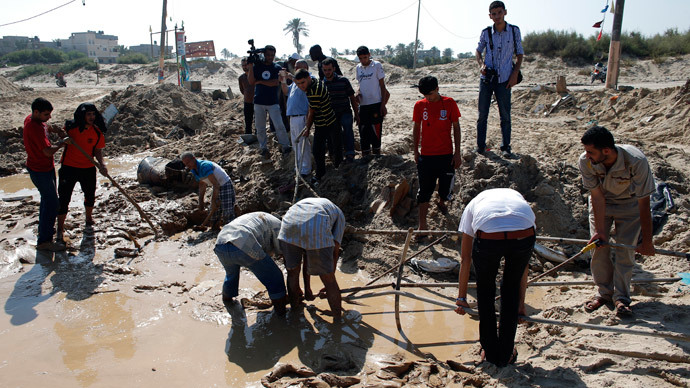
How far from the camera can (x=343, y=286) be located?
17.0 ft

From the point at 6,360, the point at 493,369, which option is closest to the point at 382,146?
the point at 493,369

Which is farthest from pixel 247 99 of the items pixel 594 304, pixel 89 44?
pixel 89 44

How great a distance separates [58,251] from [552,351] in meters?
5.78

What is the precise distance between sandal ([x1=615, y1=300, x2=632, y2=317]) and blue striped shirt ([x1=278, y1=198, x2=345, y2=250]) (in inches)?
95.6

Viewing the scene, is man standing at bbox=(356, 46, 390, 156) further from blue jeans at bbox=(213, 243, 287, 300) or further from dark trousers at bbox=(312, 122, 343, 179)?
blue jeans at bbox=(213, 243, 287, 300)

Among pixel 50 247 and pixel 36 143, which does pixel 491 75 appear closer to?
pixel 36 143

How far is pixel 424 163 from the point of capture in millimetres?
5328

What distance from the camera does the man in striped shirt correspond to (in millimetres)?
6180

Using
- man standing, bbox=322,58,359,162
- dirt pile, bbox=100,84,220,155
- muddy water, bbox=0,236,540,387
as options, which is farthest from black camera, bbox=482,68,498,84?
dirt pile, bbox=100,84,220,155

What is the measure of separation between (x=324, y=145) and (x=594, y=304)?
4.04 m

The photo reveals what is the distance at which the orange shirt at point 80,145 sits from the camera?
5859mm

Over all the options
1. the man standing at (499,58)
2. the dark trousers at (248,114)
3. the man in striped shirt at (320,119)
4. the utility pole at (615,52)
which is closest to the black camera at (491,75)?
the man standing at (499,58)

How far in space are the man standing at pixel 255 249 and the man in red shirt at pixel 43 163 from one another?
2.88m

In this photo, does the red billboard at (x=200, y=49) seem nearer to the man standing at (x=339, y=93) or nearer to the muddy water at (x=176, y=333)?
the man standing at (x=339, y=93)
